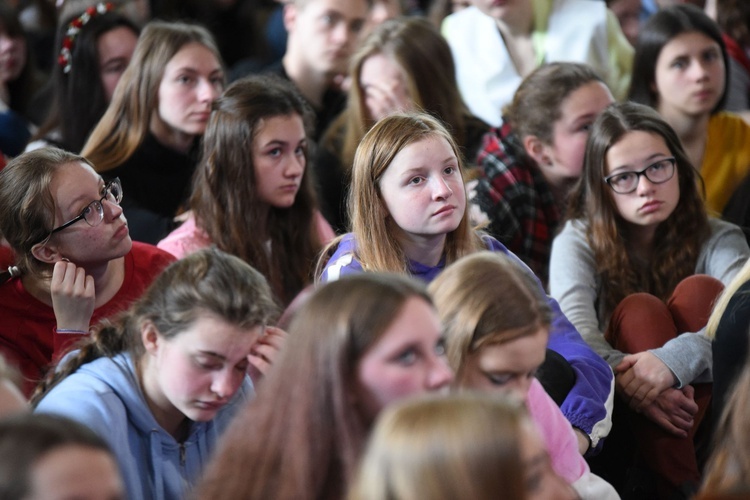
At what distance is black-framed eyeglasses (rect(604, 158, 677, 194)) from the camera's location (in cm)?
270

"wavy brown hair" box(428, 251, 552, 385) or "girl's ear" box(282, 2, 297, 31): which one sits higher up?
"girl's ear" box(282, 2, 297, 31)

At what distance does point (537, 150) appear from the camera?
10.1 ft

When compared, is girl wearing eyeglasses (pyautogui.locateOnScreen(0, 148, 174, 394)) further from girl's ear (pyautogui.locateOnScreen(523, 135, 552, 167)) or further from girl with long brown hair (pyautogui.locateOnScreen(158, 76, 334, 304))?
girl's ear (pyautogui.locateOnScreen(523, 135, 552, 167))

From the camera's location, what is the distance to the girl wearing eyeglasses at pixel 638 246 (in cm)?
251

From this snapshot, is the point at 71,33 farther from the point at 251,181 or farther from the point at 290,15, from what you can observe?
the point at 251,181

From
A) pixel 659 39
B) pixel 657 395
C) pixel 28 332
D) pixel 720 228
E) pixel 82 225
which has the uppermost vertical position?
pixel 659 39

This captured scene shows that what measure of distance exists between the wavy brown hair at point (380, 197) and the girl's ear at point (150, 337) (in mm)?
564

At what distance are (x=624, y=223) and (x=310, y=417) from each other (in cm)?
163

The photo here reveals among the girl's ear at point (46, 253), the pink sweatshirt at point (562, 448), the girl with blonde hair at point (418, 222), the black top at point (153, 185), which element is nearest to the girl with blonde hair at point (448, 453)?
the pink sweatshirt at point (562, 448)

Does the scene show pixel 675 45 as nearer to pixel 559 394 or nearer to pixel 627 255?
pixel 627 255


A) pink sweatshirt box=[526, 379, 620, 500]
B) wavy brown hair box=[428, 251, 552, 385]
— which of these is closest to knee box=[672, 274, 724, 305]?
pink sweatshirt box=[526, 379, 620, 500]

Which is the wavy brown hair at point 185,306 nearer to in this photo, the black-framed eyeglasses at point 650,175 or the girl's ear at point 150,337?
the girl's ear at point 150,337

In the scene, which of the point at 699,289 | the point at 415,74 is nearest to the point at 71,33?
the point at 415,74

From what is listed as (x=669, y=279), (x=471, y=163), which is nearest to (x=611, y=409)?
(x=669, y=279)
